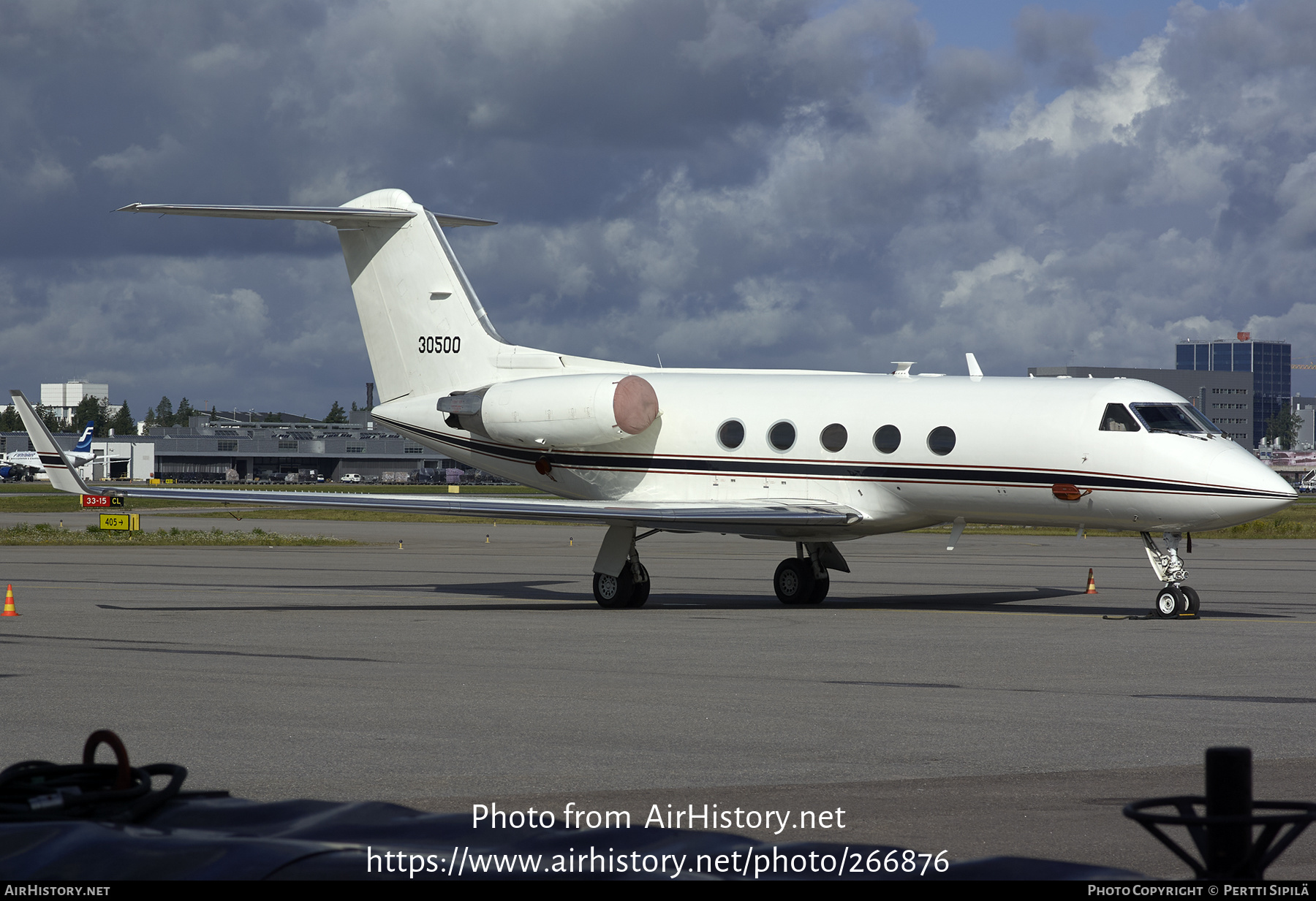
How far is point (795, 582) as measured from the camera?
2261 cm

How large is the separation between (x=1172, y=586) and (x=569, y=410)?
390 inches

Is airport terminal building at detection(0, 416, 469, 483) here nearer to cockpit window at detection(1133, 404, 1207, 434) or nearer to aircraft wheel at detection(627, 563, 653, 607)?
aircraft wheel at detection(627, 563, 653, 607)

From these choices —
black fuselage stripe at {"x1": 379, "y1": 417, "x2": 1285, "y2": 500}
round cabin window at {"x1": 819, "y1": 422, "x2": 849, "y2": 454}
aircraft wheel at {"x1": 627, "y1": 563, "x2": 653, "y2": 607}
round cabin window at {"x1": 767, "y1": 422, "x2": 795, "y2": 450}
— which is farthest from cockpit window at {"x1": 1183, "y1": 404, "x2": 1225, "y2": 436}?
aircraft wheel at {"x1": 627, "y1": 563, "x2": 653, "y2": 607}

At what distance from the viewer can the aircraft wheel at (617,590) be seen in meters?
22.0

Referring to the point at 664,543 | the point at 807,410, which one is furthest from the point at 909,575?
the point at 664,543

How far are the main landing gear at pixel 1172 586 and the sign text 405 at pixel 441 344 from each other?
12.5m

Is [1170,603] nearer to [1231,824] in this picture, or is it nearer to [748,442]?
[748,442]

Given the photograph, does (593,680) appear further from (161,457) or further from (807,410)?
(161,457)

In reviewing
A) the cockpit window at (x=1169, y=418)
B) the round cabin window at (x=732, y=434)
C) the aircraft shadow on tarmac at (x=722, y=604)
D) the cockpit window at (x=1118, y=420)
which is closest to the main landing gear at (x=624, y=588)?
the aircraft shadow on tarmac at (x=722, y=604)

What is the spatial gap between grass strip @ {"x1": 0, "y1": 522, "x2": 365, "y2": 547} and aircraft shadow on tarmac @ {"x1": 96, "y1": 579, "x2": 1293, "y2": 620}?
735 inches

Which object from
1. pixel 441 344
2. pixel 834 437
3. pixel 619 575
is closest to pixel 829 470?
pixel 834 437

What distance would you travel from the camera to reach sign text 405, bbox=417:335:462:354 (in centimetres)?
2525

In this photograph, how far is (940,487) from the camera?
20422 millimetres
